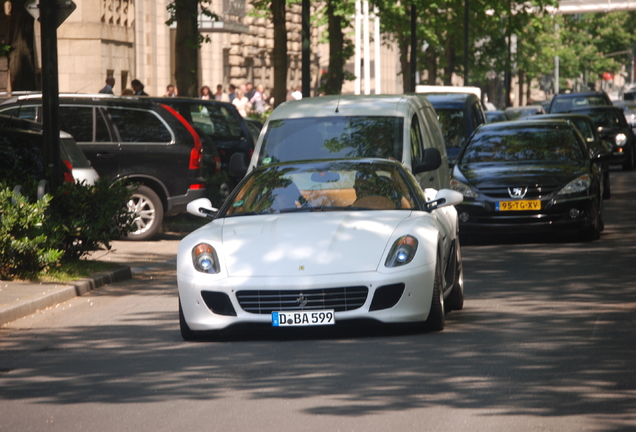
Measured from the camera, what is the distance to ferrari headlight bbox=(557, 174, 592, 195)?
48.9 feet

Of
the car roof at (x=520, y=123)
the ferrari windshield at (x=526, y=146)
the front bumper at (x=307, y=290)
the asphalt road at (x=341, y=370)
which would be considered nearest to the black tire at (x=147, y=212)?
the ferrari windshield at (x=526, y=146)

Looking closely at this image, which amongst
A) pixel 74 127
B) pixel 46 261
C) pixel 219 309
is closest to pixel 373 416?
pixel 219 309

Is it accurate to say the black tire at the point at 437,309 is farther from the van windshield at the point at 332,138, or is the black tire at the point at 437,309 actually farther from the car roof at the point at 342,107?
the car roof at the point at 342,107

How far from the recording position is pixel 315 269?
27.1 feet

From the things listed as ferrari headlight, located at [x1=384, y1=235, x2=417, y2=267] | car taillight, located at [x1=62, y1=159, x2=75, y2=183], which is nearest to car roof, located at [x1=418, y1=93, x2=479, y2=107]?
car taillight, located at [x1=62, y1=159, x2=75, y2=183]

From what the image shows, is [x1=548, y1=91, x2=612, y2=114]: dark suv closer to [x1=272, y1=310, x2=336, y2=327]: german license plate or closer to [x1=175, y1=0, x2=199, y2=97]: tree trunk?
[x1=175, y1=0, x2=199, y2=97]: tree trunk

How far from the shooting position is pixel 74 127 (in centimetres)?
1711

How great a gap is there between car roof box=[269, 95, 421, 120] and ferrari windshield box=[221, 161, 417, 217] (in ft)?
10.9

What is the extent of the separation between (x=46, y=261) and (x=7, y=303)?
56.9 inches

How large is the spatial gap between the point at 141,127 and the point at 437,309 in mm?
9297

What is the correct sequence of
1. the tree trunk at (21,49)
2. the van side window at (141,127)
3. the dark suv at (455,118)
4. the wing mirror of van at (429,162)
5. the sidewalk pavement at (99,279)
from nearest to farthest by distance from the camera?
1. the sidewalk pavement at (99,279)
2. the wing mirror of van at (429,162)
3. the van side window at (141,127)
4. the tree trunk at (21,49)
5. the dark suv at (455,118)

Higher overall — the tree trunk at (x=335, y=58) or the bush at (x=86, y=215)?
the tree trunk at (x=335, y=58)

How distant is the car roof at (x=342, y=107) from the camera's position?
13039mm

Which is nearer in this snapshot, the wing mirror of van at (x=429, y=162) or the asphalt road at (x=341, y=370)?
the asphalt road at (x=341, y=370)
